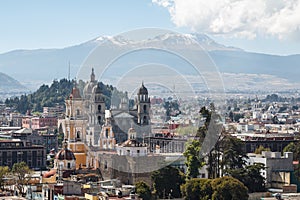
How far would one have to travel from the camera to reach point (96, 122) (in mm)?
39344

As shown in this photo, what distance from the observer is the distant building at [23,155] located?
143ft

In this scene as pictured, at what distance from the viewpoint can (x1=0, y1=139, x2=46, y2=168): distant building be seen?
143 ft

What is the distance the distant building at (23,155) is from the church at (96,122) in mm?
4598

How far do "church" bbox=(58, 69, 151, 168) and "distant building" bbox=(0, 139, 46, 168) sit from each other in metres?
4.60

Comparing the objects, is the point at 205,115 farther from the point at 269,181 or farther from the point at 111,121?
the point at 111,121

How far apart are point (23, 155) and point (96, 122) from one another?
6.28 metres

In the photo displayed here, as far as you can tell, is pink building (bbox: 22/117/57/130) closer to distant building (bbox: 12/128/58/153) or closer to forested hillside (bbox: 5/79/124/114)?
forested hillside (bbox: 5/79/124/114)

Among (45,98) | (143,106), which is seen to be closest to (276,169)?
(143,106)

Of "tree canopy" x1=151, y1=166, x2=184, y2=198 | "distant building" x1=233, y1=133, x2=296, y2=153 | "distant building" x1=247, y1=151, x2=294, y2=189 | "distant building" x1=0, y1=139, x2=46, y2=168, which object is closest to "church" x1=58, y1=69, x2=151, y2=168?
"distant building" x1=0, y1=139, x2=46, y2=168

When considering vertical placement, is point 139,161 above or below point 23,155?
above

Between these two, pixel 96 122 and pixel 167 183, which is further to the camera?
pixel 96 122

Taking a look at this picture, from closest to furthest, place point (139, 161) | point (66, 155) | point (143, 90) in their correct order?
point (139, 161) → point (66, 155) → point (143, 90)

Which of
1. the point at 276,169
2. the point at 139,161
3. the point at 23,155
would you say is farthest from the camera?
the point at 23,155

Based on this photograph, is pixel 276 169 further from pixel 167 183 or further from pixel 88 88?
pixel 88 88
